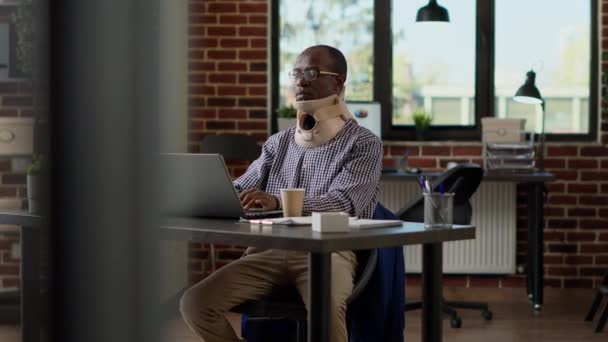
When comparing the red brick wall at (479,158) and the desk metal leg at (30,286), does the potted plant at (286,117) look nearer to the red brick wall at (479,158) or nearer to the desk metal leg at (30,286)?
the red brick wall at (479,158)

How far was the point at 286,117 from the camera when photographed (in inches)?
218

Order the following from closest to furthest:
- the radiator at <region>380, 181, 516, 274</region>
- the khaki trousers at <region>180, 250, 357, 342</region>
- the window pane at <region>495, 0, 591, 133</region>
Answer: the khaki trousers at <region>180, 250, 357, 342</region> → the radiator at <region>380, 181, 516, 274</region> → the window pane at <region>495, 0, 591, 133</region>

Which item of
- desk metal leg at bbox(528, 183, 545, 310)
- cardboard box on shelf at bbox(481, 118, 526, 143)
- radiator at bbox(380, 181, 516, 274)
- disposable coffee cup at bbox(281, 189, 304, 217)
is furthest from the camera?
radiator at bbox(380, 181, 516, 274)

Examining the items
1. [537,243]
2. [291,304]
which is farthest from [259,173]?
[537,243]

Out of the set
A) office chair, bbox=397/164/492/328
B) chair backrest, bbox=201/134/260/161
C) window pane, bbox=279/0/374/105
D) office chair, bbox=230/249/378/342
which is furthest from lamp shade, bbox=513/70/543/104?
office chair, bbox=230/249/378/342

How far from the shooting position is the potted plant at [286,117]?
548cm

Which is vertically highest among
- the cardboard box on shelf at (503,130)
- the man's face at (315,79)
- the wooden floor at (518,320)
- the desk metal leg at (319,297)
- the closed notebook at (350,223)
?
the man's face at (315,79)

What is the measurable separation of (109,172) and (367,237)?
1699mm

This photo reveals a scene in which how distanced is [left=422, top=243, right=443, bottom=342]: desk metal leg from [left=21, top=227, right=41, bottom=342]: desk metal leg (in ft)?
6.68

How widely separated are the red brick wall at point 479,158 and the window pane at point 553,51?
169mm

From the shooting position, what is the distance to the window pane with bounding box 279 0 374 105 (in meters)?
5.99

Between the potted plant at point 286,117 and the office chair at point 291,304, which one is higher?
the potted plant at point 286,117

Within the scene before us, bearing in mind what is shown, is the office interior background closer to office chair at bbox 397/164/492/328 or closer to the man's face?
office chair at bbox 397/164/492/328

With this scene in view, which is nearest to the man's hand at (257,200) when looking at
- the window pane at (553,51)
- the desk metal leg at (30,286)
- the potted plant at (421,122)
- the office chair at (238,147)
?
the desk metal leg at (30,286)
